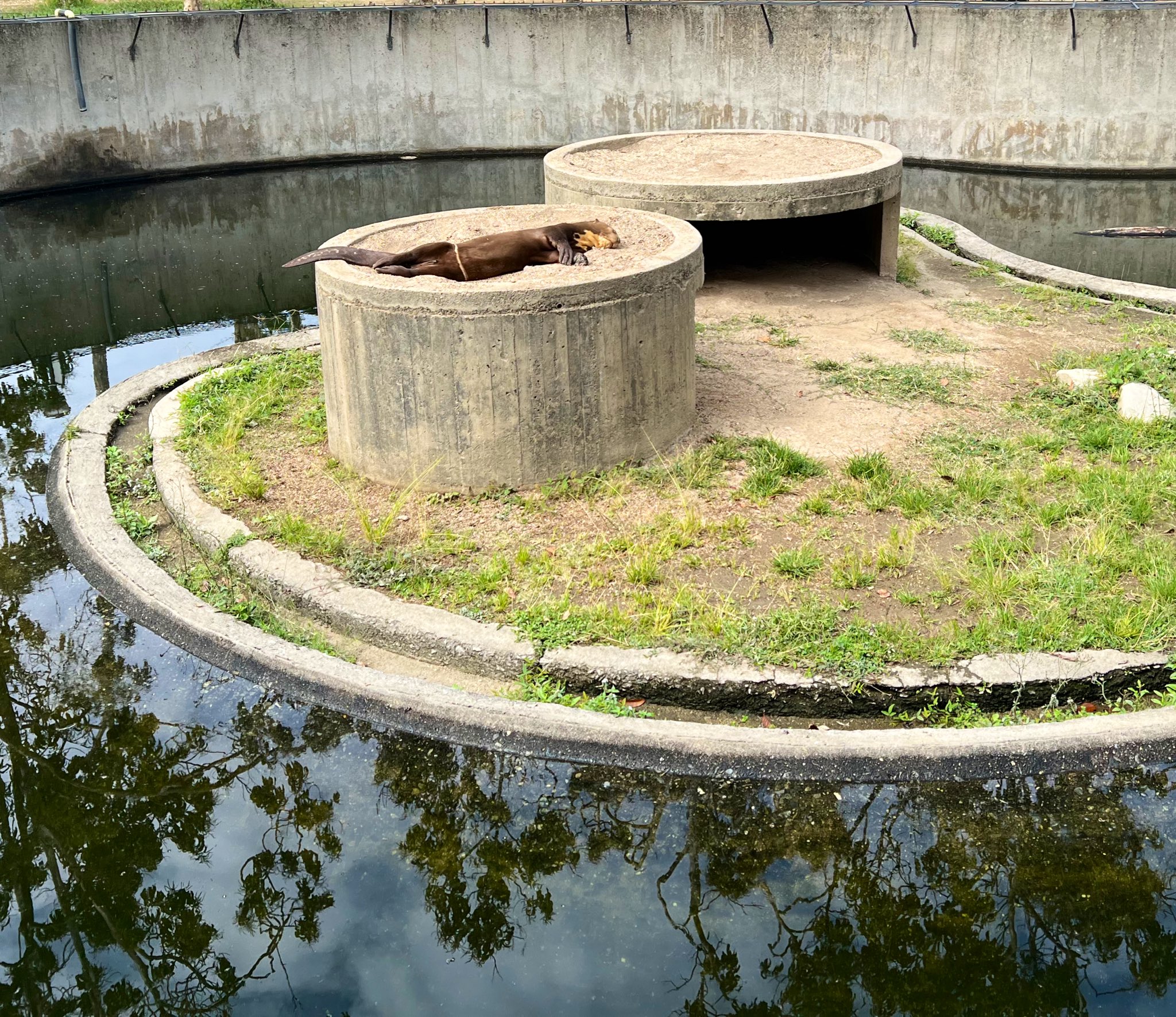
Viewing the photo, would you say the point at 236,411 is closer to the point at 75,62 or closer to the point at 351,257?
the point at 351,257

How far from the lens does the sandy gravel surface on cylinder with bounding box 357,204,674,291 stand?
617 cm

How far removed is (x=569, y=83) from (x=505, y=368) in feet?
41.2

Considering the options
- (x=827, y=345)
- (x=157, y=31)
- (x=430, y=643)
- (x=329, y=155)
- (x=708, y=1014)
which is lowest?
(x=708, y=1014)

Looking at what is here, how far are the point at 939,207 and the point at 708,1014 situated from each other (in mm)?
12584

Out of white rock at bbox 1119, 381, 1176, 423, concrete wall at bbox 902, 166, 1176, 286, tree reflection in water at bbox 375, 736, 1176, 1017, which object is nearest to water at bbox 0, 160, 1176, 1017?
tree reflection in water at bbox 375, 736, 1176, 1017

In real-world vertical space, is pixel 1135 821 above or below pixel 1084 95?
below

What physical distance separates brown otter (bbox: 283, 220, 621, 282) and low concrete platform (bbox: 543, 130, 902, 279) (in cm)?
199

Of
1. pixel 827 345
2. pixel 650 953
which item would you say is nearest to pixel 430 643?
Answer: pixel 650 953

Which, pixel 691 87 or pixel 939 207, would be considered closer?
pixel 939 207

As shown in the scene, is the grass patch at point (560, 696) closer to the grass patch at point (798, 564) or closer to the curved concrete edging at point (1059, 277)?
the grass patch at point (798, 564)

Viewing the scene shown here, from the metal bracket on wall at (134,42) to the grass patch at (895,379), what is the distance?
1187 cm

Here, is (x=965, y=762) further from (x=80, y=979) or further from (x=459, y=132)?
(x=459, y=132)

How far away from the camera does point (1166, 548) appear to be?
5.56 metres

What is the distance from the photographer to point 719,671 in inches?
192
